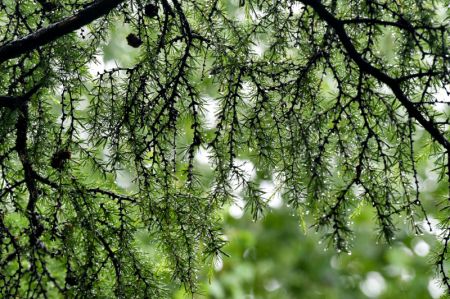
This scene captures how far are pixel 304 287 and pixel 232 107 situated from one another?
295 cm

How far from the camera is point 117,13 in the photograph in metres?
1.24

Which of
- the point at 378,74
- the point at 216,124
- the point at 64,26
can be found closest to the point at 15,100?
the point at 64,26

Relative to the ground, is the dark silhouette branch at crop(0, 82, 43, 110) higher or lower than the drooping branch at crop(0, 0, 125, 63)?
lower

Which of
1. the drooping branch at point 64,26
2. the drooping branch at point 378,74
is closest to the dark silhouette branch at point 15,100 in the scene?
the drooping branch at point 64,26

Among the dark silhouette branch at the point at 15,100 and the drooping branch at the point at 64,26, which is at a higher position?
the drooping branch at the point at 64,26

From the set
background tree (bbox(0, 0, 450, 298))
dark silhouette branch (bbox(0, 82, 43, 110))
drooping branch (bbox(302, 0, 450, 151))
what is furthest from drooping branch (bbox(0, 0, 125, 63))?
drooping branch (bbox(302, 0, 450, 151))

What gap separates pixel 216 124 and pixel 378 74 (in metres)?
0.31

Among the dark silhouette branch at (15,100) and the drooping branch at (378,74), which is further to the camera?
the dark silhouette branch at (15,100)

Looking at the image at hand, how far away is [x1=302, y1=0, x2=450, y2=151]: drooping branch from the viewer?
40.3 inches

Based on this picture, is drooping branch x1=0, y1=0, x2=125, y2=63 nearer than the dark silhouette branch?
Yes

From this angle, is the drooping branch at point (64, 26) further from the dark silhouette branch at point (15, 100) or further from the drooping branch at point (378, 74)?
the drooping branch at point (378, 74)

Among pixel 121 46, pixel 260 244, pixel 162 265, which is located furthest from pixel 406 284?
pixel 162 265

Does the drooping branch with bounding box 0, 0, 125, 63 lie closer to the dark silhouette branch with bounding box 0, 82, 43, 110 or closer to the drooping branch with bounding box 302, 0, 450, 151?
the dark silhouette branch with bounding box 0, 82, 43, 110

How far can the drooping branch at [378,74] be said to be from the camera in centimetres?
102
